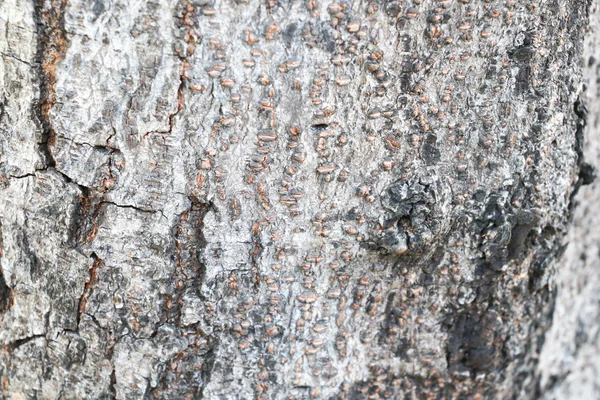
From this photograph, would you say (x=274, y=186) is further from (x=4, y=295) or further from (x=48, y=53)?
(x=4, y=295)

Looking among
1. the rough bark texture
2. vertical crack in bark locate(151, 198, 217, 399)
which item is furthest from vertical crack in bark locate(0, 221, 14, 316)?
vertical crack in bark locate(151, 198, 217, 399)

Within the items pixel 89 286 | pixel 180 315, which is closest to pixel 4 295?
pixel 89 286

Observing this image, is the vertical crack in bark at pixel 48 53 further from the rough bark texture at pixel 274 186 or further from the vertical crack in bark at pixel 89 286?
the vertical crack in bark at pixel 89 286

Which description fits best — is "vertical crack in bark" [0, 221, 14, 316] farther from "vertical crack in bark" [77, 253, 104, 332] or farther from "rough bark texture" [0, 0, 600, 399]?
"vertical crack in bark" [77, 253, 104, 332]

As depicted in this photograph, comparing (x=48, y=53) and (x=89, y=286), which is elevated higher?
(x=48, y=53)

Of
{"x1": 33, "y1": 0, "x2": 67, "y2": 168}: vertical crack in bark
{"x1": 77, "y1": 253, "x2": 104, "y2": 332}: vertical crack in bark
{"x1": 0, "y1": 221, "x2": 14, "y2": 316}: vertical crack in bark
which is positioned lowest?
{"x1": 0, "y1": 221, "x2": 14, "y2": 316}: vertical crack in bark

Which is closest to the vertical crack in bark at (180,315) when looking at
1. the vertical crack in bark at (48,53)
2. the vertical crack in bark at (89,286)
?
the vertical crack in bark at (89,286)

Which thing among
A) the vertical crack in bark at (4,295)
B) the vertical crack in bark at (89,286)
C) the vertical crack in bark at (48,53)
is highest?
the vertical crack in bark at (48,53)

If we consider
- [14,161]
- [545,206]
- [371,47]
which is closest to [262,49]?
[371,47]
